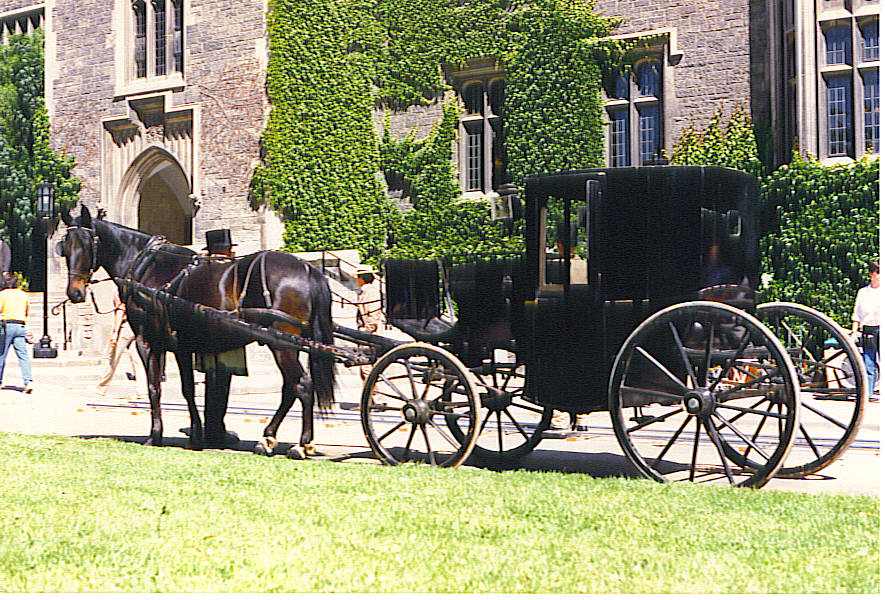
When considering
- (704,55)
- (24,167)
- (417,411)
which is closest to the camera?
(417,411)

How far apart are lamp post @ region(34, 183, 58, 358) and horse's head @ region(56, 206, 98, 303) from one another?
5919mm

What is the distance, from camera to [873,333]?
9312 mm

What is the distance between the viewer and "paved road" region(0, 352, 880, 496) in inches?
253

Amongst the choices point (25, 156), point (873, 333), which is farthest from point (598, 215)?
point (25, 156)

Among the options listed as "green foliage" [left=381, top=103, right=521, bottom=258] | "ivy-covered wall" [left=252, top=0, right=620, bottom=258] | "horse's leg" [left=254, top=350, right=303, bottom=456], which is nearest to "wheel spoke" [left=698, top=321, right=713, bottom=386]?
"horse's leg" [left=254, top=350, right=303, bottom=456]

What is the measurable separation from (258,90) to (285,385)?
8471 mm

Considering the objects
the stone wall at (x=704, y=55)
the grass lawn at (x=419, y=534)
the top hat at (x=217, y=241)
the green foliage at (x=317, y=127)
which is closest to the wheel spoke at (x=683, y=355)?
the grass lawn at (x=419, y=534)

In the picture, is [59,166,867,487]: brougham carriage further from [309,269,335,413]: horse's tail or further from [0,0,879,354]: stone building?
[0,0,879,354]: stone building

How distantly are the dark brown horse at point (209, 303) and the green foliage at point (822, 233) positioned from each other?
6.76 metres

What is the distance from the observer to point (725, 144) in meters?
12.9

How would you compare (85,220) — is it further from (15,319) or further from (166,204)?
(166,204)

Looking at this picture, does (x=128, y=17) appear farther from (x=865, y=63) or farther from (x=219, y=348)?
(x=865, y=63)

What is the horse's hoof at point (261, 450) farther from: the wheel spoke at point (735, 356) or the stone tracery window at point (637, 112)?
the stone tracery window at point (637, 112)

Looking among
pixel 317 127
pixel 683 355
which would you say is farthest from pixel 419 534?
pixel 317 127
